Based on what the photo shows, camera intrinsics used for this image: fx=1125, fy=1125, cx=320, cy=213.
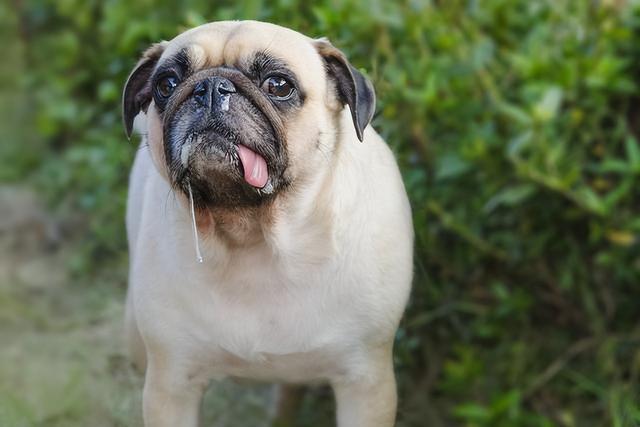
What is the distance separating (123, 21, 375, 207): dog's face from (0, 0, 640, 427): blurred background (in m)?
0.90

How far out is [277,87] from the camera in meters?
2.70

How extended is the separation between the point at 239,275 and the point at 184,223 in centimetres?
19

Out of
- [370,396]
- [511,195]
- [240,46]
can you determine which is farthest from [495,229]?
[240,46]

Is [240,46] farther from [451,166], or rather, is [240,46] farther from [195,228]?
[451,166]

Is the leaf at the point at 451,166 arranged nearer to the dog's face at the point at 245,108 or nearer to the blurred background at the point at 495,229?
the blurred background at the point at 495,229

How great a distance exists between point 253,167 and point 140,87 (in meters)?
0.48

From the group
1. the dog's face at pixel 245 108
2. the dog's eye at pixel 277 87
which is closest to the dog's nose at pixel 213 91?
the dog's face at pixel 245 108

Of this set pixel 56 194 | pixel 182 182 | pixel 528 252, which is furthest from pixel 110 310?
pixel 182 182

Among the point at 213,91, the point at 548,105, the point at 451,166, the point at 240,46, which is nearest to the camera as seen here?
the point at 213,91

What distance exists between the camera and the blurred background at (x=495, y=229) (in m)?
3.92

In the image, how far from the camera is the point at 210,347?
2.87 meters

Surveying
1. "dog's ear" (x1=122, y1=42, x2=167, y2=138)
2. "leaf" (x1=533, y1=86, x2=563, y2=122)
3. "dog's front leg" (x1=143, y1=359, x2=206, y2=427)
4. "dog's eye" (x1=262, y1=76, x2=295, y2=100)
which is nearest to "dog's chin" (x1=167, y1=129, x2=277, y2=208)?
"dog's eye" (x1=262, y1=76, x2=295, y2=100)

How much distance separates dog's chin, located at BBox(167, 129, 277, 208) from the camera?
102 inches

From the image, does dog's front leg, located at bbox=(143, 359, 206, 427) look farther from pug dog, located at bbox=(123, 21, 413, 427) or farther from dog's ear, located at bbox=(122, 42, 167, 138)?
dog's ear, located at bbox=(122, 42, 167, 138)
